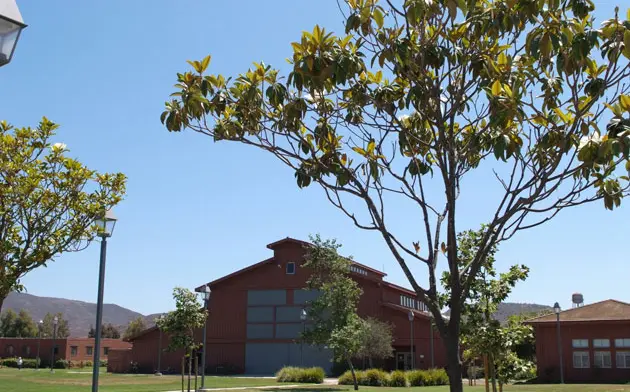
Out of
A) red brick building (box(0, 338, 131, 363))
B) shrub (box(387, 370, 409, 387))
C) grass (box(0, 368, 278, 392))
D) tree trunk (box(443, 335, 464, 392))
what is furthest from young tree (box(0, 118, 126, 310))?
red brick building (box(0, 338, 131, 363))

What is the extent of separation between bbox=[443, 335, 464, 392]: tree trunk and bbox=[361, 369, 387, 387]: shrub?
3549 centimetres

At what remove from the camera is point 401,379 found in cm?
4075

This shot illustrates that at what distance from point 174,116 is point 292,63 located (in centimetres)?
152

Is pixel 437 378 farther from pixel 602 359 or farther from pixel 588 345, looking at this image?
pixel 602 359

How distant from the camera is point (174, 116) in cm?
784

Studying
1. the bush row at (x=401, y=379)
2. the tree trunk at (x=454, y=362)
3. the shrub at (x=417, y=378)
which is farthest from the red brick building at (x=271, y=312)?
the tree trunk at (x=454, y=362)

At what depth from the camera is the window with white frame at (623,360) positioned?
40812mm

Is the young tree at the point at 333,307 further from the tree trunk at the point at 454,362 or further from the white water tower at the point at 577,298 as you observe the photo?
the tree trunk at the point at 454,362

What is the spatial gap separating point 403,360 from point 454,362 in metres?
48.8

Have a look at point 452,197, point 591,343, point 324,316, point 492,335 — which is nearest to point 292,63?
point 452,197

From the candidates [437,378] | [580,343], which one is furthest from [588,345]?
[437,378]

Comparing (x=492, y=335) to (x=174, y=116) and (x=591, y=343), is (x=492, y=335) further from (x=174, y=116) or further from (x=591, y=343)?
(x=591, y=343)

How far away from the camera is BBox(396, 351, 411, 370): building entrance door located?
5366 centimetres

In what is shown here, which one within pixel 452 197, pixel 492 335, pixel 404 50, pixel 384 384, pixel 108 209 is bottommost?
pixel 384 384
